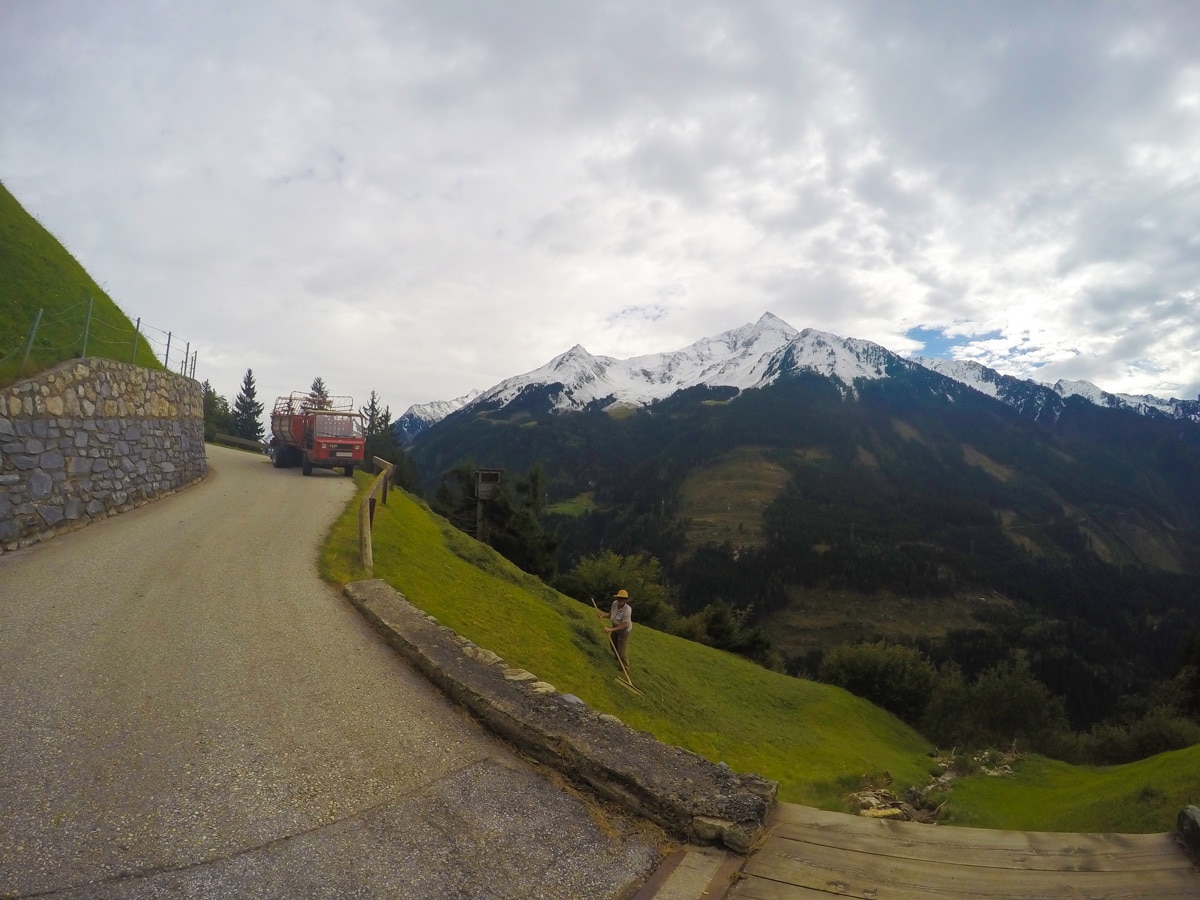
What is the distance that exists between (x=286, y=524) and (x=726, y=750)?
13.1m

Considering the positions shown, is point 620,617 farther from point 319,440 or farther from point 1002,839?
point 319,440

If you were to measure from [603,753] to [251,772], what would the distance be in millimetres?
3221

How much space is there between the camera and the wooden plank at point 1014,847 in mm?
4512

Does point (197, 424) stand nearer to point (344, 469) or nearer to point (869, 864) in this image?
point (344, 469)

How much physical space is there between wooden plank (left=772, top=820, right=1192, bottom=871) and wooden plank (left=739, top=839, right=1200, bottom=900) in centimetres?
7

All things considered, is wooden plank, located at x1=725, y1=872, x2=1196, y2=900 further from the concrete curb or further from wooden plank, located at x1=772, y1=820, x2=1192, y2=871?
the concrete curb

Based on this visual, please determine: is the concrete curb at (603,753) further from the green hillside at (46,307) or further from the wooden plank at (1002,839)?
the green hillside at (46,307)

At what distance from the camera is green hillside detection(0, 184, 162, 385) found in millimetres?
14125

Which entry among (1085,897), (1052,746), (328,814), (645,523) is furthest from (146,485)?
(645,523)

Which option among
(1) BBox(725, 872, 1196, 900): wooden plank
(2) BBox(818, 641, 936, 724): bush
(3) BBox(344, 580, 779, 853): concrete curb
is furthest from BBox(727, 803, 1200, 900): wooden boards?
(2) BBox(818, 641, 936, 724): bush

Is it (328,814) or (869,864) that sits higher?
(869,864)

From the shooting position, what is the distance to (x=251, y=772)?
5.46 m

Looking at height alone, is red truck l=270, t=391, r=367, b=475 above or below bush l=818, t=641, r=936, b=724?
above

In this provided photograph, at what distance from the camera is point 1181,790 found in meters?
12.6
